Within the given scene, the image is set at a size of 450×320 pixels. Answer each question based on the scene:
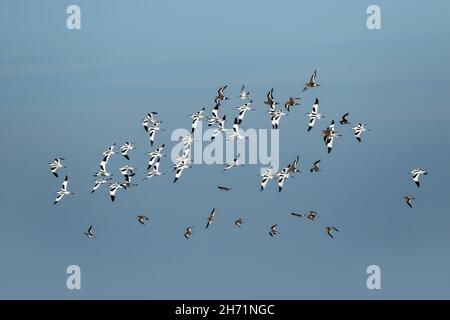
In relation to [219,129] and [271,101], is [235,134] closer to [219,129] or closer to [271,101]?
[219,129]

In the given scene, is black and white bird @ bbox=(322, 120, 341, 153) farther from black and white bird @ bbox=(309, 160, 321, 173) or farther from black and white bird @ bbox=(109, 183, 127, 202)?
black and white bird @ bbox=(109, 183, 127, 202)

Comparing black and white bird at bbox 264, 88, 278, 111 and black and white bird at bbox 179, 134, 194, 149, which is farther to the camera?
black and white bird at bbox 179, 134, 194, 149

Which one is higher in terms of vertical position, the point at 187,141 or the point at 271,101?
the point at 271,101

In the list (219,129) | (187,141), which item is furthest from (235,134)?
(187,141)

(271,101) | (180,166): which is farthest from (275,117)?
(180,166)

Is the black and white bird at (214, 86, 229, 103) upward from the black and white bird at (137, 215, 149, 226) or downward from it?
upward

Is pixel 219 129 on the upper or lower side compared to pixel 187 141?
upper

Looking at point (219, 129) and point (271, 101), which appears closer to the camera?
point (271, 101)

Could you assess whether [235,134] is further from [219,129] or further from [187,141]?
[187,141]

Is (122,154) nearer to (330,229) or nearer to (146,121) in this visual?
(146,121)

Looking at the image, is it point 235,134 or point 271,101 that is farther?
point 235,134

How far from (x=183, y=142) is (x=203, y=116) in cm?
165
